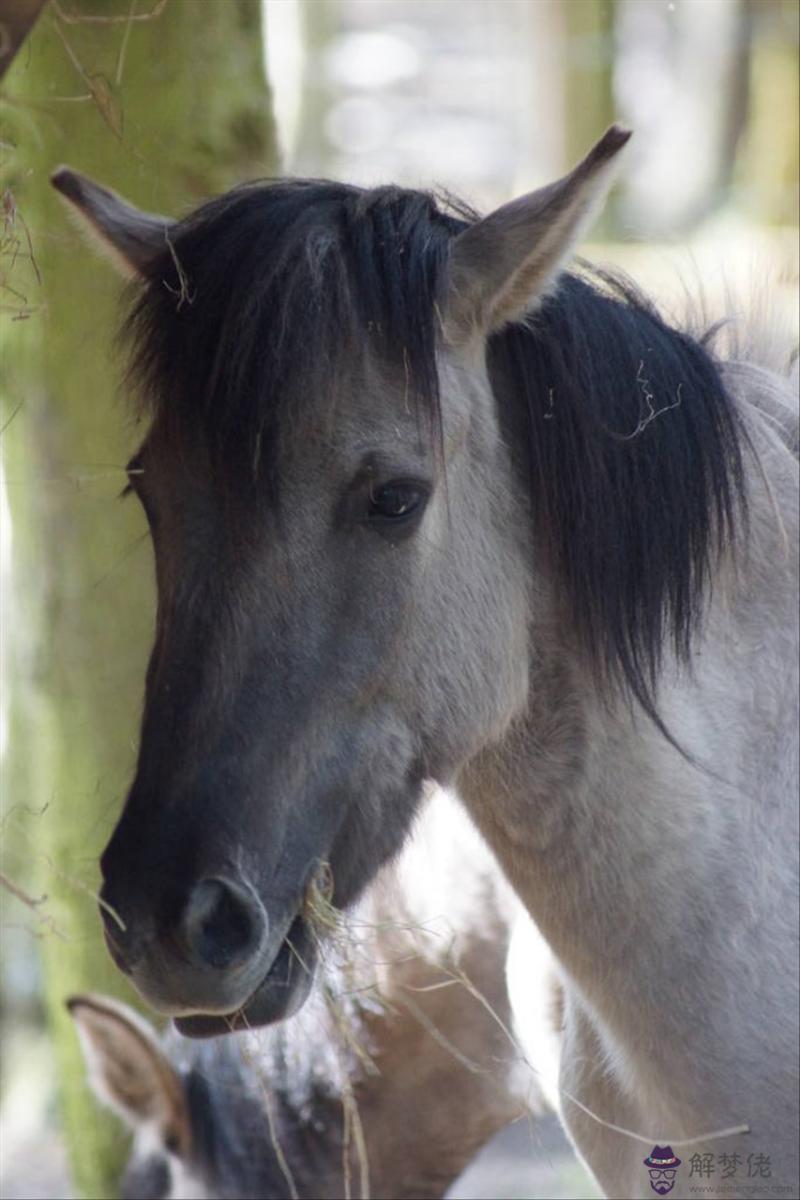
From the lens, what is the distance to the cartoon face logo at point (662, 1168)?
2182mm

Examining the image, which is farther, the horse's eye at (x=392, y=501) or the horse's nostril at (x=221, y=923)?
the horse's eye at (x=392, y=501)

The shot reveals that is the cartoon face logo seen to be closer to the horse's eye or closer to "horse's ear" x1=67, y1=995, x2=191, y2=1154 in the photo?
the horse's eye

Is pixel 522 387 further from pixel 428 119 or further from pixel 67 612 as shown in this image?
pixel 428 119

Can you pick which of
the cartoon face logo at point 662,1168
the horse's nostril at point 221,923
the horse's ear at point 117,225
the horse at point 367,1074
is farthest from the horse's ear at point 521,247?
the cartoon face logo at point 662,1168

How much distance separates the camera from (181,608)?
1.83m

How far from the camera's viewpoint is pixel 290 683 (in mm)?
1784

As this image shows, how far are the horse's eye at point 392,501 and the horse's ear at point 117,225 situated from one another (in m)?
0.54

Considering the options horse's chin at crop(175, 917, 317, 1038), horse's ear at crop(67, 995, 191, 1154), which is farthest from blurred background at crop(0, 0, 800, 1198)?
horse's chin at crop(175, 917, 317, 1038)

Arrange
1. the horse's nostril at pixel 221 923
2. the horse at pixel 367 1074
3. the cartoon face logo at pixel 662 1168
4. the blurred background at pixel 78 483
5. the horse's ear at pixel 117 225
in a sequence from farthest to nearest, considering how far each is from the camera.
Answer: the horse at pixel 367 1074, the blurred background at pixel 78 483, the cartoon face logo at pixel 662 1168, the horse's ear at pixel 117 225, the horse's nostril at pixel 221 923

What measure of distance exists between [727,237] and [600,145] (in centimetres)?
765

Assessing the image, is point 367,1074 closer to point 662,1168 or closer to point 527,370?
point 662,1168

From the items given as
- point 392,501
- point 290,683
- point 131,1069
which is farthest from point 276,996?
point 131,1069

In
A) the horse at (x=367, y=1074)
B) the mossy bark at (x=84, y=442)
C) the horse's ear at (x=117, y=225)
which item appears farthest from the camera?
the horse at (x=367, y=1074)

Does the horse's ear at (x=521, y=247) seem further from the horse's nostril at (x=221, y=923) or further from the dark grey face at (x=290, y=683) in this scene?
the horse's nostril at (x=221, y=923)
